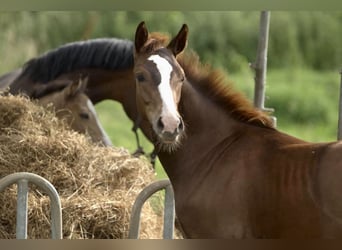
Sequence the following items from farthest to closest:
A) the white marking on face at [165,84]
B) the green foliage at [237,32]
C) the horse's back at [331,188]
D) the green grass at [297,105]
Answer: the green foliage at [237,32], the green grass at [297,105], the white marking on face at [165,84], the horse's back at [331,188]

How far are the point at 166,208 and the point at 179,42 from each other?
772 millimetres

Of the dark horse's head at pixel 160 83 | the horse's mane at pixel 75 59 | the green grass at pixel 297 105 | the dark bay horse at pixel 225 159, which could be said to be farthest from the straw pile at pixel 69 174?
the green grass at pixel 297 105

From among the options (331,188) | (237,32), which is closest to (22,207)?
(331,188)

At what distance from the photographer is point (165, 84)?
4.21 meters

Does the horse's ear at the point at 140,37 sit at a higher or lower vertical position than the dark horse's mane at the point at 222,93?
higher

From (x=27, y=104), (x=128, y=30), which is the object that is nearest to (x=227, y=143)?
(x=27, y=104)

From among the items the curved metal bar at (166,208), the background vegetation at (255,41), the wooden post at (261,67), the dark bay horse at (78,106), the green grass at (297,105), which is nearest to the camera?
the curved metal bar at (166,208)

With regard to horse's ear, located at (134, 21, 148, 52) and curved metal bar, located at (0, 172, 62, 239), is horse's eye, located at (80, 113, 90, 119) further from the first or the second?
curved metal bar, located at (0, 172, 62, 239)

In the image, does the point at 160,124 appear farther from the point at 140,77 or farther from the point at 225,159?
the point at 225,159

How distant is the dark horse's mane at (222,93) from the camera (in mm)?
4508

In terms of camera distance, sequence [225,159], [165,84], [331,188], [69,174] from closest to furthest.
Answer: [331,188] → [165,84] → [225,159] → [69,174]

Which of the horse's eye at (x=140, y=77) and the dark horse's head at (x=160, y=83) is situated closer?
the dark horse's head at (x=160, y=83)

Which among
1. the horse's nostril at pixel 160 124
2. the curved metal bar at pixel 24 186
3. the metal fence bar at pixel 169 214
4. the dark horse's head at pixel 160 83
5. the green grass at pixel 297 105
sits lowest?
the green grass at pixel 297 105

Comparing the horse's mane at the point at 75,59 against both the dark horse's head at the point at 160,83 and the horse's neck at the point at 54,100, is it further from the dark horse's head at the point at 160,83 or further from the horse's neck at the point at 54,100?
the dark horse's head at the point at 160,83
